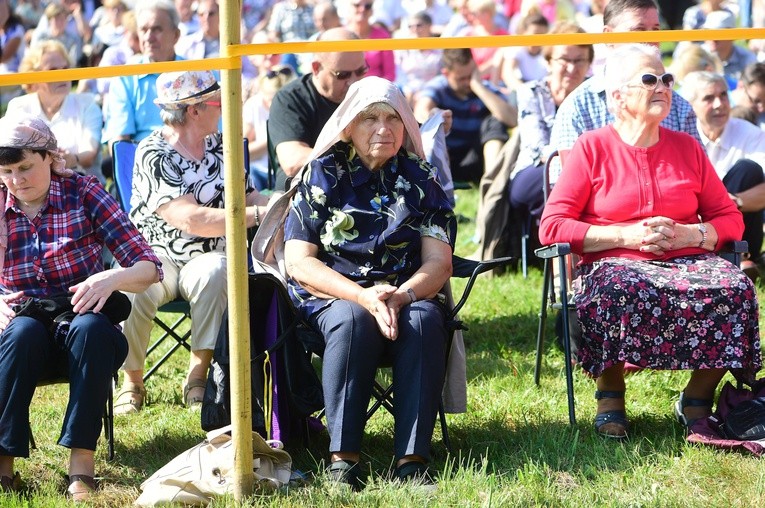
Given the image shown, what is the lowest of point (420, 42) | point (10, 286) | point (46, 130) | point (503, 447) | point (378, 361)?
point (503, 447)

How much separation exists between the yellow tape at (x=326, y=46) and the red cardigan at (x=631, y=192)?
0.72 meters

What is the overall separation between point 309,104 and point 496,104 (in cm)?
320

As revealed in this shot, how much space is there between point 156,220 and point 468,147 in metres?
4.02

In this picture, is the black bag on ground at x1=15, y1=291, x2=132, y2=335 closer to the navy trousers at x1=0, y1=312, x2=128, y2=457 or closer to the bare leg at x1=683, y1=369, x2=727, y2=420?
the navy trousers at x1=0, y1=312, x2=128, y2=457

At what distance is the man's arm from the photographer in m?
8.68

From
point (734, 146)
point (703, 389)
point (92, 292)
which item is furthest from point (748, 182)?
point (92, 292)

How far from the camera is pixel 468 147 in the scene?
8727mm

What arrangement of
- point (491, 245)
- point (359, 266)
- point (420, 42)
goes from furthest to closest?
point (491, 245) < point (359, 266) < point (420, 42)

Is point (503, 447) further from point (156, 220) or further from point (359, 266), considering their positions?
point (156, 220)

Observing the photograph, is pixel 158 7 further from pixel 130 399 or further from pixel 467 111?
pixel 130 399

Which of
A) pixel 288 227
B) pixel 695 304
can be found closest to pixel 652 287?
pixel 695 304

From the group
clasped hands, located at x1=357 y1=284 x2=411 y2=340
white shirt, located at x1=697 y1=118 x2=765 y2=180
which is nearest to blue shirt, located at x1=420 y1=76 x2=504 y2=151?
white shirt, located at x1=697 y1=118 x2=765 y2=180

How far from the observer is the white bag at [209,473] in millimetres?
3691

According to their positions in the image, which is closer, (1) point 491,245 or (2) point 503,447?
(2) point 503,447
